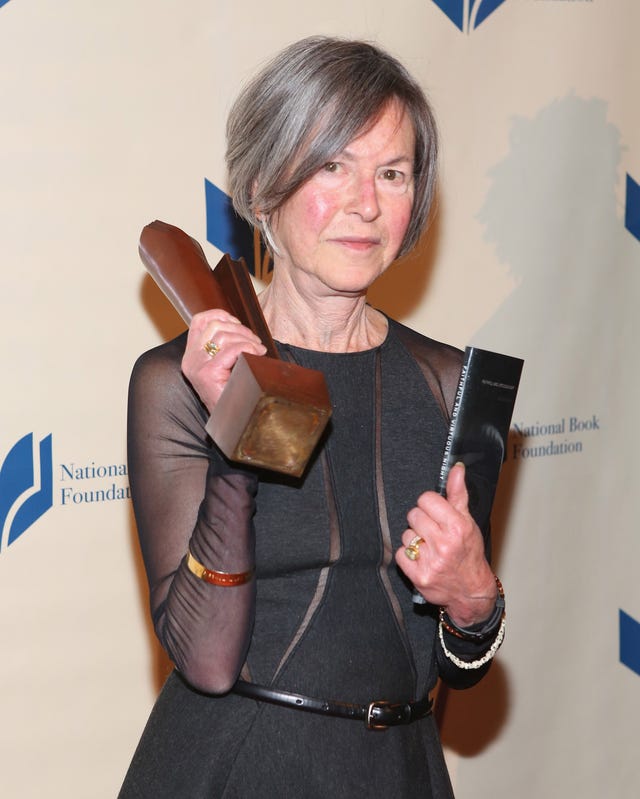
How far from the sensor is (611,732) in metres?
2.38

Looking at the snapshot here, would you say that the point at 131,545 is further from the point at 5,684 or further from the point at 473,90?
the point at 473,90

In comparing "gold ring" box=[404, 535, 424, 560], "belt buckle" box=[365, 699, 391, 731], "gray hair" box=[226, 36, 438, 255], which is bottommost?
"belt buckle" box=[365, 699, 391, 731]

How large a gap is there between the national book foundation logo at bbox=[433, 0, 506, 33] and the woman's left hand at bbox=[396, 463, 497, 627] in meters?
1.14

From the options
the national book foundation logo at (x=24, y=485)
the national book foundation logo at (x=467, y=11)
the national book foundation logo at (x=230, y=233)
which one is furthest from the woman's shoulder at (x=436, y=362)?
the national book foundation logo at (x=467, y=11)

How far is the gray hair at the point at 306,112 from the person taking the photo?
1108 millimetres

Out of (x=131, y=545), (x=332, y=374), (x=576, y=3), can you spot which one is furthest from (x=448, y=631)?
(x=576, y=3)

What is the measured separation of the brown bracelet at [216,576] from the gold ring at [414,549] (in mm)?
150

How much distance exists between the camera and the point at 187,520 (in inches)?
42.1

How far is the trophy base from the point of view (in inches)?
33.5

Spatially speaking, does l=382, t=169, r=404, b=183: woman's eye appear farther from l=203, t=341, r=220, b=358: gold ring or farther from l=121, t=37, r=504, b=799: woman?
l=203, t=341, r=220, b=358: gold ring

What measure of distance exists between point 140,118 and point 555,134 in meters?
0.83

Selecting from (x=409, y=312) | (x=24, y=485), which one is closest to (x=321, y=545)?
(x=24, y=485)

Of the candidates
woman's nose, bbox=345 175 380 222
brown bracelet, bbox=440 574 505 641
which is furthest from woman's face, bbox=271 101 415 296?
brown bracelet, bbox=440 574 505 641

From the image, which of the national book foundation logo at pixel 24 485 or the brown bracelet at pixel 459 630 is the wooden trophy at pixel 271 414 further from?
the national book foundation logo at pixel 24 485
